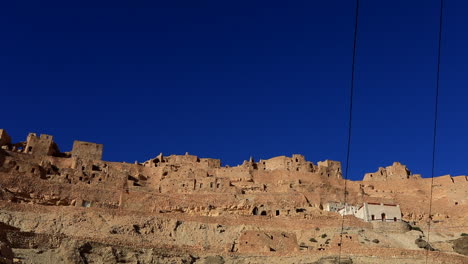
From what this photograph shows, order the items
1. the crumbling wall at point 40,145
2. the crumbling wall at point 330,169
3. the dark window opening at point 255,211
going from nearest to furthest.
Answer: the dark window opening at point 255,211, the crumbling wall at point 40,145, the crumbling wall at point 330,169

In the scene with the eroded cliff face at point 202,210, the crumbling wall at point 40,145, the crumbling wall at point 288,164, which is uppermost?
the crumbling wall at point 288,164

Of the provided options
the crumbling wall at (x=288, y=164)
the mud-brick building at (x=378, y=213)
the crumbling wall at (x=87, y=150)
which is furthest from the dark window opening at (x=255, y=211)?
the crumbling wall at (x=87, y=150)

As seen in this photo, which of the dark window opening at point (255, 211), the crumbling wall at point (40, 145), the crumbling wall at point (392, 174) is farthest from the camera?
the crumbling wall at point (392, 174)

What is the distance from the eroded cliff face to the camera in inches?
1506

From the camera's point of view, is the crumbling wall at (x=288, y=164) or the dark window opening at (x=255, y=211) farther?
the crumbling wall at (x=288, y=164)

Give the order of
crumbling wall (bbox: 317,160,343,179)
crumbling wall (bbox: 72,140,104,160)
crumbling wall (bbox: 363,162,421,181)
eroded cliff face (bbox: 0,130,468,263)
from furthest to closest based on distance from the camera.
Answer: crumbling wall (bbox: 363,162,421,181) < crumbling wall (bbox: 317,160,343,179) < crumbling wall (bbox: 72,140,104,160) < eroded cliff face (bbox: 0,130,468,263)

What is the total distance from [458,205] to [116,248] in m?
44.8

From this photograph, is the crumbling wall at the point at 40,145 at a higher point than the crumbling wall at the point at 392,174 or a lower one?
lower

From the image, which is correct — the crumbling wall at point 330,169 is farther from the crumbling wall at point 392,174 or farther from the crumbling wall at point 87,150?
the crumbling wall at point 87,150

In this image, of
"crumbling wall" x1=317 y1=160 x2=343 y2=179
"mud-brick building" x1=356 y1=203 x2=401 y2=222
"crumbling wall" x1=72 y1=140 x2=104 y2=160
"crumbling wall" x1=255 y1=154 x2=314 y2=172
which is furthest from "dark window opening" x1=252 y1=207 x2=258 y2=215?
"crumbling wall" x1=72 y1=140 x2=104 y2=160

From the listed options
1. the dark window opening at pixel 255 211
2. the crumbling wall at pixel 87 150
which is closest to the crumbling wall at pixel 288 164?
→ the dark window opening at pixel 255 211

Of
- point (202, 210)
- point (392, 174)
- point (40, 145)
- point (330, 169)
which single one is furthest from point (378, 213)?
point (40, 145)

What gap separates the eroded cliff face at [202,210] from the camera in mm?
38250

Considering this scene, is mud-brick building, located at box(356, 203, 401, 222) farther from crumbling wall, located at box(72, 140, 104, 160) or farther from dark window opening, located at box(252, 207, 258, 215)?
crumbling wall, located at box(72, 140, 104, 160)
